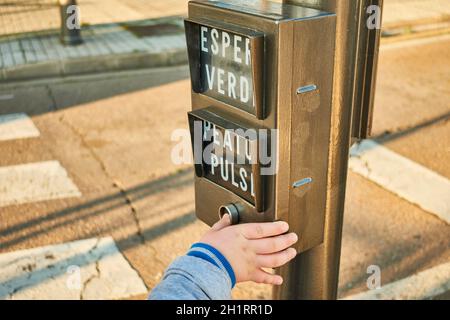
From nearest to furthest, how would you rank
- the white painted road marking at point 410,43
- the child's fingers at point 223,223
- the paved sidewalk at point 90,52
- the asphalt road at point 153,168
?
1. the child's fingers at point 223,223
2. the asphalt road at point 153,168
3. the paved sidewalk at point 90,52
4. the white painted road marking at point 410,43

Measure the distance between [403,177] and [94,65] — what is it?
4.41 metres

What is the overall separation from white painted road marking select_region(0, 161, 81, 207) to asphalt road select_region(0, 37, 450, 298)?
0.07 metres

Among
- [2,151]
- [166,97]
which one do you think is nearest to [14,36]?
[166,97]

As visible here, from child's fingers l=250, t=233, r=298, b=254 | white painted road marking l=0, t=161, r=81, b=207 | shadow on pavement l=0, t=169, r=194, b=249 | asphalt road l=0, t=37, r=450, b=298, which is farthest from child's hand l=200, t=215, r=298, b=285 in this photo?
white painted road marking l=0, t=161, r=81, b=207

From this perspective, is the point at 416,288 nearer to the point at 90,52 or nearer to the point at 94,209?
the point at 94,209

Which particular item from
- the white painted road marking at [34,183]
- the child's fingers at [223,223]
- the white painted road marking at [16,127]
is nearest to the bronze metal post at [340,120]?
the child's fingers at [223,223]

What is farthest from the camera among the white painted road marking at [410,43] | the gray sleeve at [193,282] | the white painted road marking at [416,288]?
the white painted road marking at [410,43]

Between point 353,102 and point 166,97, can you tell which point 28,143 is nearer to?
point 166,97

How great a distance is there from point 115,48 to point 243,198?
6680 millimetres

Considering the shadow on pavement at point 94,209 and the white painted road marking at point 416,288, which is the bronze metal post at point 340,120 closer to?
the white painted road marking at point 416,288

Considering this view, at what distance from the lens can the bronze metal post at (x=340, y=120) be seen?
1.62m

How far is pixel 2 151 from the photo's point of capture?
5.37m

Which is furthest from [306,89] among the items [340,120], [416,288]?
[416,288]

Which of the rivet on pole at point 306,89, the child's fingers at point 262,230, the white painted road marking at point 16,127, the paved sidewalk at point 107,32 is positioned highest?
the rivet on pole at point 306,89
